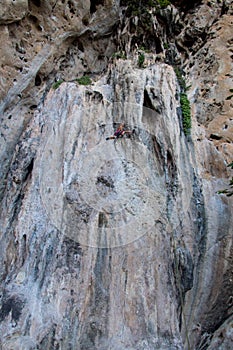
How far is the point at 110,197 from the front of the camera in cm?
766

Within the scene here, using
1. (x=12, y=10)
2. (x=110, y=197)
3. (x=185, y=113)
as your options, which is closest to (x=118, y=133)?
(x=110, y=197)

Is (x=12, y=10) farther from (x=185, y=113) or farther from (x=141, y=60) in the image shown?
(x=185, y=113)

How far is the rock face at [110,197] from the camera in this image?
6.65 meters

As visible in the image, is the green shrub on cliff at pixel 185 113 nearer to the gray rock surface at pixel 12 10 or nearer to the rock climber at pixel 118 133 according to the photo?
the rock climber at pixel 118 133

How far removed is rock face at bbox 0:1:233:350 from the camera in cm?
665

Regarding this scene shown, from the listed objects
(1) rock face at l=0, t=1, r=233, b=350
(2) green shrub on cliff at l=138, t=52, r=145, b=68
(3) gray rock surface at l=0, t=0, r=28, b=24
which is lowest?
(1) rock face at l=0, t=1, r=233, b=350

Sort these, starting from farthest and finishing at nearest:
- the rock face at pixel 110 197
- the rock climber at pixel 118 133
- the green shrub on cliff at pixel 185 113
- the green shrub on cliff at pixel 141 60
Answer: the green shrub on cliff at pixel 141 60
the green shrub on cliff at pixel 185 113
the rock climber at pixel 118 133
the rock face at pixel 110 197

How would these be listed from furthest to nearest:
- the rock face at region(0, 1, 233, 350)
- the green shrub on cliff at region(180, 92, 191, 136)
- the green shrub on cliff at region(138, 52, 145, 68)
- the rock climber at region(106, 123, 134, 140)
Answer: the green shrub on cliff at region(138, 52, 145, 68), the green shrub on cliff at region(180, 92, 191, 136), the rock climber at region(106, 123, 134, 140), the rock face at region(0, 1, 233, 350)

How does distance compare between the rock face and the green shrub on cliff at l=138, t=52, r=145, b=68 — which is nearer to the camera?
the rock face

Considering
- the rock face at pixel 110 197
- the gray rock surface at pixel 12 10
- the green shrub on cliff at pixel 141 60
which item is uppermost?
the gray rock surface at pixel 12 10

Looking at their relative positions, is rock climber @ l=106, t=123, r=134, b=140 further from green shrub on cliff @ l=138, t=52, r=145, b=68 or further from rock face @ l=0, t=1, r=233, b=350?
green shrub on cliff @ l=138, t=52, r=145, b=68

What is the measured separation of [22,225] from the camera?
7.48 m

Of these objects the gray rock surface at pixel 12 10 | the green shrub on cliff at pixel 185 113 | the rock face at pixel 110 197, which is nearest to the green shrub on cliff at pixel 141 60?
the rock face at pixel 110 197

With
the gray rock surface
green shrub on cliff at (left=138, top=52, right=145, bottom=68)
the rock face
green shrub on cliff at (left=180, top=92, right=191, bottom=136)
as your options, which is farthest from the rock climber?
the gray rock surface
